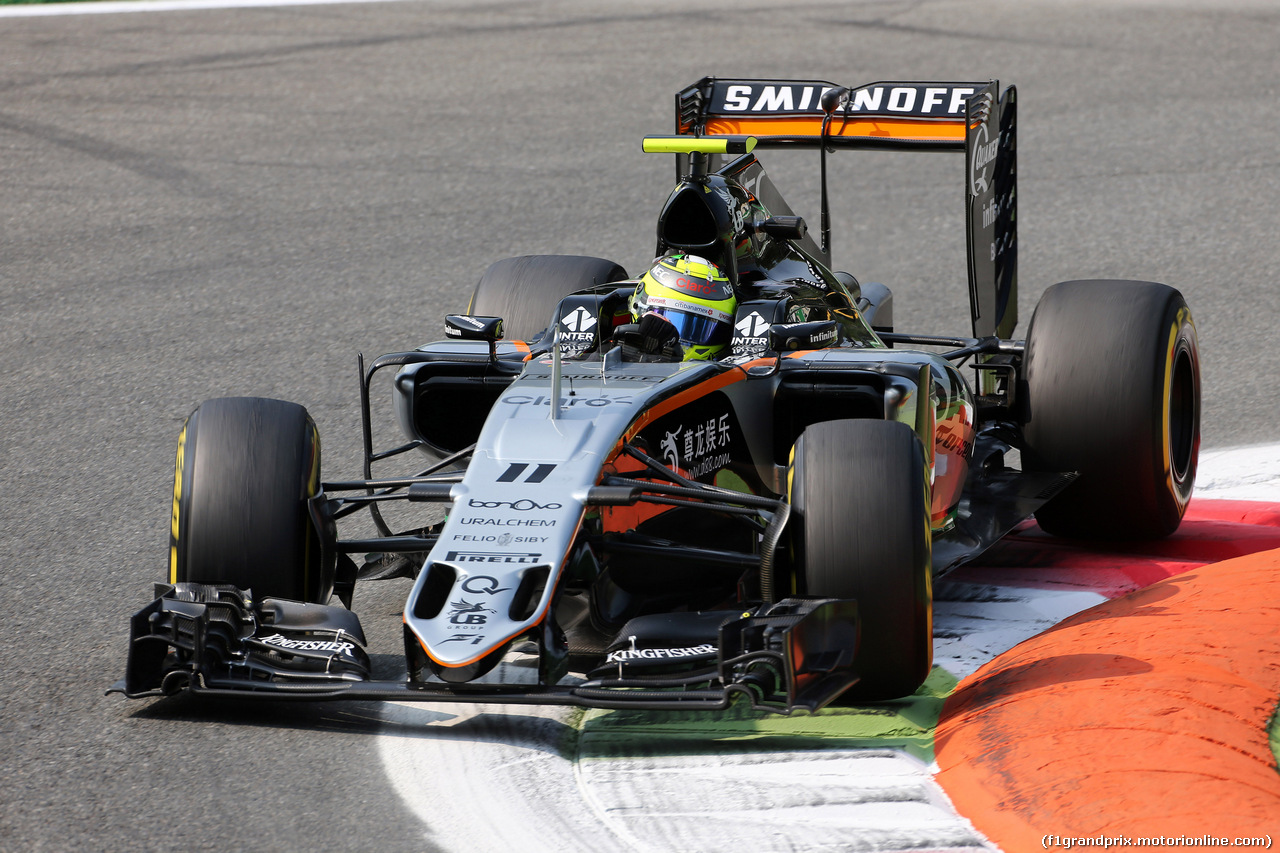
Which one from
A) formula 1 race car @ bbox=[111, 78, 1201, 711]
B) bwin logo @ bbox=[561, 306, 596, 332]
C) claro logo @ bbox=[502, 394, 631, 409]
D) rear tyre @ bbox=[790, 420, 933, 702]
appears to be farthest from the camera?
bwin logo @ bbox=[561, 306, 596, 332]

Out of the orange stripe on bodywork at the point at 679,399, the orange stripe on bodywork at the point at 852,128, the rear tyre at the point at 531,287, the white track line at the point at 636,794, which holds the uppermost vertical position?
the orange stripe on bodywork at the point at 852,128

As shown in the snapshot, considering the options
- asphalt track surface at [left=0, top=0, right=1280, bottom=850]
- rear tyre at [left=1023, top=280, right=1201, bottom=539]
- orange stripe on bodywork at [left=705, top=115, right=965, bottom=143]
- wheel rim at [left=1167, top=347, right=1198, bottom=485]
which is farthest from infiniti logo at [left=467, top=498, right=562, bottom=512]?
wheel rim at [left=1167, top=347, right=1198, bottom=485]

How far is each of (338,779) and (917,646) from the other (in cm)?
172

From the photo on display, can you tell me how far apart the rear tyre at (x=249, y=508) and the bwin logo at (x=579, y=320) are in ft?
4.02

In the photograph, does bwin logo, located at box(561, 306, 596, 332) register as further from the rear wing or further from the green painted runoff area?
the green painted runoff area

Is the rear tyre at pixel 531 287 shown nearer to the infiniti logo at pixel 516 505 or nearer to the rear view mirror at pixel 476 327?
the rear view mirror at pixel 476 327

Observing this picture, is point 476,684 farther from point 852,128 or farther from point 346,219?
point 346,219

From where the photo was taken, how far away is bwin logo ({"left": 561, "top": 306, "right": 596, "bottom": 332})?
607 cm

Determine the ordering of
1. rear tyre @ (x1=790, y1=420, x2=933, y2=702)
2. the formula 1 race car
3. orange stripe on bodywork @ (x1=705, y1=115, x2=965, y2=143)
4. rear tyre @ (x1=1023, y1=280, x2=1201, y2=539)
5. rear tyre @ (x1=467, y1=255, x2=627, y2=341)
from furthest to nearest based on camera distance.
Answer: rear tyre @ (x1=467, y1=255, x2=627, y2=341), orange stripe on bodywork @ (x1=705, y1=115, x2=965, y2=143), rear tyre @ (x1=1023, y1=280, x2=1201, y2=539), rear tyre @ (x1=790, y1=420, x2=933, y2=702), the formula 1 race car

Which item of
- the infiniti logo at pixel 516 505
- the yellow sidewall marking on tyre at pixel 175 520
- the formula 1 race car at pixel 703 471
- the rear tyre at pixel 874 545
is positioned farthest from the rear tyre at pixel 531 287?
the rear tyre at pixel 874 545

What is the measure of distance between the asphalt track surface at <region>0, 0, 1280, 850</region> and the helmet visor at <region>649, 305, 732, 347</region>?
1.53 meters

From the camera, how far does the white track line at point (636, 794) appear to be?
418cm

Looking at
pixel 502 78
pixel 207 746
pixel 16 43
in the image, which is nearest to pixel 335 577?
pixel 207 746

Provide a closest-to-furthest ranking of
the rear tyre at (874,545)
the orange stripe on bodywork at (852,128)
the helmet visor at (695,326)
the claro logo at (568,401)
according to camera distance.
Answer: the rear tyre at (874,545)
the claro logo at (568,401)
the helmet visor at (695,326)
the orange stripe on bodywork at (852,128)
